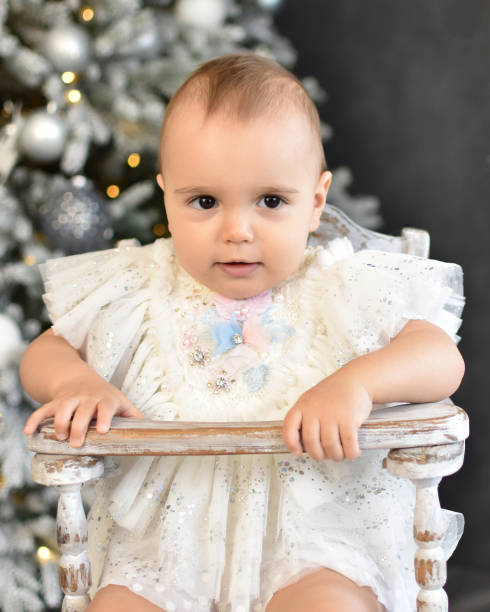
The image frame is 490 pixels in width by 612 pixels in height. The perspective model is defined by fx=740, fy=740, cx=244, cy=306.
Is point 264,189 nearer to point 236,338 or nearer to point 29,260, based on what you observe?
point 236,338

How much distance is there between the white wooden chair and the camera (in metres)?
0.79

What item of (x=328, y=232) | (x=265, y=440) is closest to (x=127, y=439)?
(x=265, y=440)

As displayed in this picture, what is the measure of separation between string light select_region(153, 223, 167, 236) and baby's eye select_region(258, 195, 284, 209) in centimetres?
77

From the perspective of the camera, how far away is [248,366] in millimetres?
1023

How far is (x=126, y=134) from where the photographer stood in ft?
5.05

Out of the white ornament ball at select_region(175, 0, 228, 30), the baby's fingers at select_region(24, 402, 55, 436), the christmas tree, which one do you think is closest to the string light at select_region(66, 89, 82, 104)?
the christmas tree

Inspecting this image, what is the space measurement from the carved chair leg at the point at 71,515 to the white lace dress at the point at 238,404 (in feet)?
0.22

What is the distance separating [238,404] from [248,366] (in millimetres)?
56

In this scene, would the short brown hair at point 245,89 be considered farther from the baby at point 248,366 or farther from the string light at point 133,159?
the string light at point 133,159

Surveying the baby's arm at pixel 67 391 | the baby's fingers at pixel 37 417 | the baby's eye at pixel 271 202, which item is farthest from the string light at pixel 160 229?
the baby's fingers at pixel 37 417

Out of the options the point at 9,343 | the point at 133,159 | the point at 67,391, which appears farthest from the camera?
the point at 133,159

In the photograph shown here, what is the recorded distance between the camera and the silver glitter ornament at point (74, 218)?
1.41 m

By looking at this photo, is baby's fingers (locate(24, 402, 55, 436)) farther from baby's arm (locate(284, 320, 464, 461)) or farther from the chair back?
the chair back

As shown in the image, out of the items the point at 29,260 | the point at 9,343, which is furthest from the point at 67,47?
the point at 9,343
